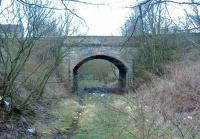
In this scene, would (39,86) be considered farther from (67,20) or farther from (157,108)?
(157,108)

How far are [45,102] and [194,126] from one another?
40.1ft

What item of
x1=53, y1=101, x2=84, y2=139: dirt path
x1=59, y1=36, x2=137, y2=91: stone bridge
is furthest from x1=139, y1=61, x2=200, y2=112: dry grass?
x1=59, y1=36, x2=137, y2=91: stone bridge

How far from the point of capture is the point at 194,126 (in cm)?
652

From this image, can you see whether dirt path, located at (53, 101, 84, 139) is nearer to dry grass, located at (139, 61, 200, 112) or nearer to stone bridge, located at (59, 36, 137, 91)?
dry grass, located at (139, 61, 200, 112)

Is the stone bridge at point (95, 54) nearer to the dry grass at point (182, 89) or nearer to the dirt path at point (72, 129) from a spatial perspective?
the dirt path at point (72, 129)

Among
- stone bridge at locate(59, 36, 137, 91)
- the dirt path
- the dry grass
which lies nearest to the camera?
the dirt path

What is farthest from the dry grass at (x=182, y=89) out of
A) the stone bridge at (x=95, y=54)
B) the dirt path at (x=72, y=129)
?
the stone bridge at (x=95, y=54)

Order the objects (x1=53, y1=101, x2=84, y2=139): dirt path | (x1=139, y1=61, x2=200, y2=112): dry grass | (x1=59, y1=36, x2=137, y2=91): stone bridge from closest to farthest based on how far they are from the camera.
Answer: (x1=53, y1=101, x2=84, y2=139): dirt path < (x1=139, y1=61, x2=200, y2=112): dry grass < (x1=59, y1=36, x2=137, y2=91): stone bridge

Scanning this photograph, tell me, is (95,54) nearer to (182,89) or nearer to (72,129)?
(182,89)

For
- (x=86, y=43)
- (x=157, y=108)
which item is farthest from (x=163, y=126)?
(x=86, y=43)

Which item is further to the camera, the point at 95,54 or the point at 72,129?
the point at 95,54

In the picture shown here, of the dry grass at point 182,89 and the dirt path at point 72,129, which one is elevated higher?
the dry grass at point 182,89

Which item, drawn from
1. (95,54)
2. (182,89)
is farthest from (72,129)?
(95,54)

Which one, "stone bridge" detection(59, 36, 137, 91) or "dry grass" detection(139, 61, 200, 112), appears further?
"stone bridge" detection(59, 36, 137, 91)
